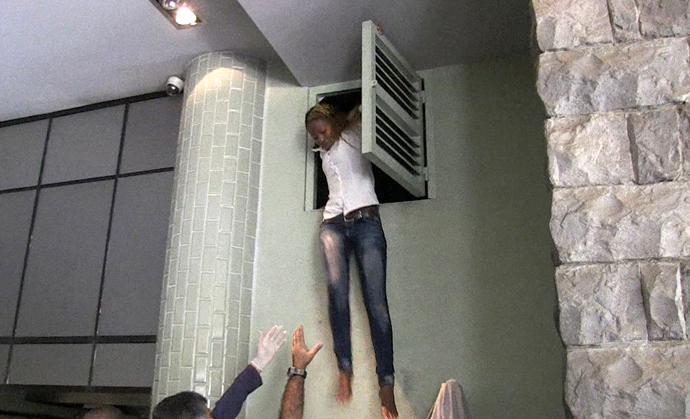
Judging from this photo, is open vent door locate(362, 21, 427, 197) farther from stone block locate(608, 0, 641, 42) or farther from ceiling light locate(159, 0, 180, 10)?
stone block locate(608, 0, 641, 42)

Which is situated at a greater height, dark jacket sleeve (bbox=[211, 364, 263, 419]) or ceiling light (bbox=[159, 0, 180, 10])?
ceiling light (bbox=[159, 0, 180, 10])

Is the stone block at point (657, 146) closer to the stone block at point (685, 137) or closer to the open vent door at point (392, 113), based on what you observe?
the stone block at point (685, 137)

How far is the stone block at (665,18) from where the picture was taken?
84.0 inches

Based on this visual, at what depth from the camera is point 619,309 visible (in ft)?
6.45

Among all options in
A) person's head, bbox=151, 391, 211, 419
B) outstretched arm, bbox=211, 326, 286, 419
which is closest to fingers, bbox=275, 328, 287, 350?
outstretched arm, bbox=211, 326, 286, 419

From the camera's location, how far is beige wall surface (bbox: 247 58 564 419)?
306 centimetres

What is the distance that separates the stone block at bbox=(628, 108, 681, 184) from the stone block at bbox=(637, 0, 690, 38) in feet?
0.82

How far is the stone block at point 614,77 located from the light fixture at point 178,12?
203 cm

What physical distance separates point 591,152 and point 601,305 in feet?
1.48

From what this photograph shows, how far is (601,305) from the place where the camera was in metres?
1.98

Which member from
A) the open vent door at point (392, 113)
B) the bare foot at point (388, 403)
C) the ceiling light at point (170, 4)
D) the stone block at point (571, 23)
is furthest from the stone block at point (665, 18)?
the ceiling light at point (170, 4)

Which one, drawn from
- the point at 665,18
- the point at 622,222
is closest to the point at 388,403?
the point at 622,222

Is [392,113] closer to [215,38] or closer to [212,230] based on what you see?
[212,230]

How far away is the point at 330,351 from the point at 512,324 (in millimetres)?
845
